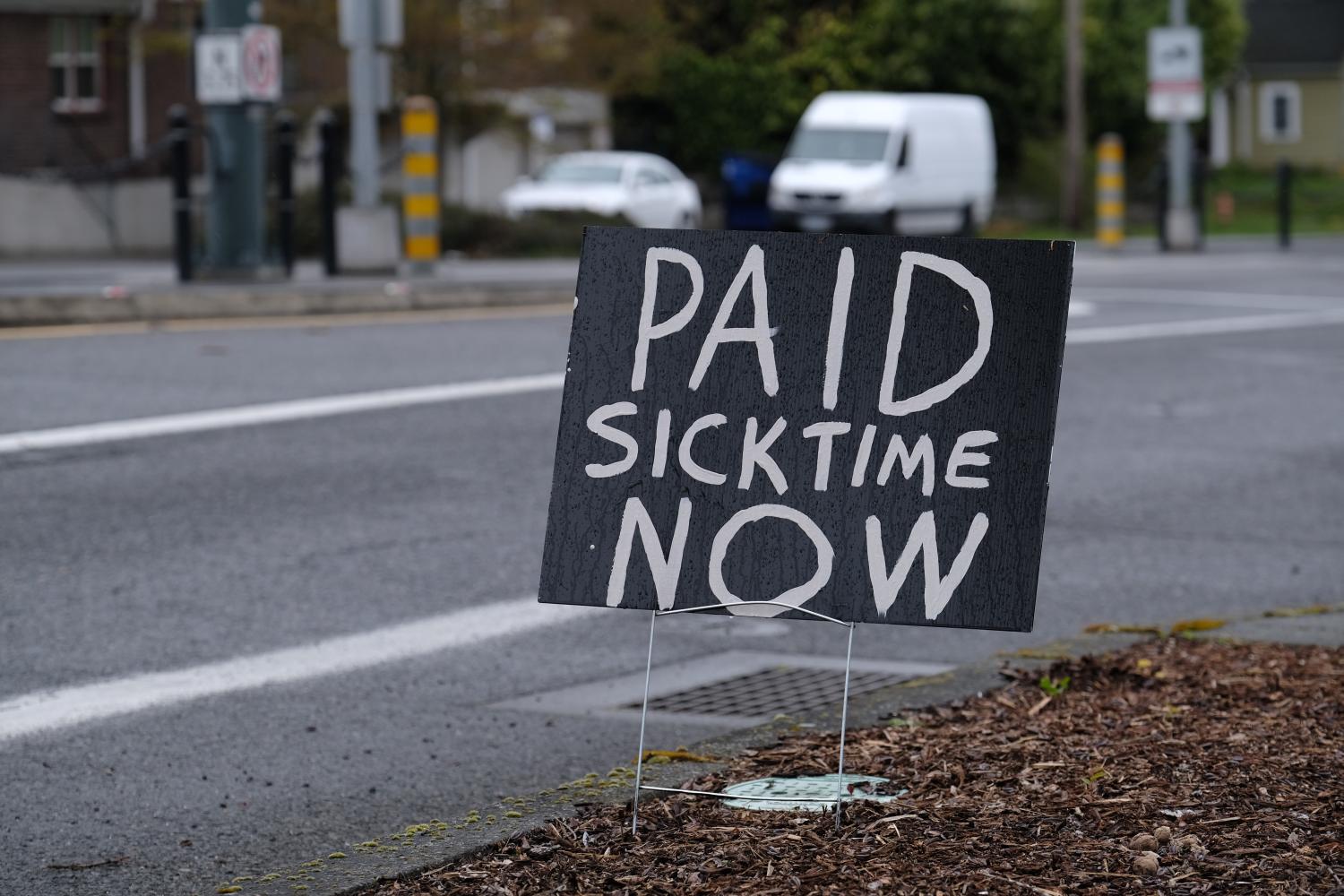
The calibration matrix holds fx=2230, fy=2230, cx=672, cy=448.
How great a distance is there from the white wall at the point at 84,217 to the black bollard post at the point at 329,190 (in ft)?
33.6

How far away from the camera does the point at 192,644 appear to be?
6.41m

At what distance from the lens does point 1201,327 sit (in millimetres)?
17891

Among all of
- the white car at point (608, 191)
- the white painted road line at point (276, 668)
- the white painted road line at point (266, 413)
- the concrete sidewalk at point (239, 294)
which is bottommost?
the white painted road line at point (276, 668)

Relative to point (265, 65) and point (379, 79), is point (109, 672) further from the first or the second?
point (379, 79)

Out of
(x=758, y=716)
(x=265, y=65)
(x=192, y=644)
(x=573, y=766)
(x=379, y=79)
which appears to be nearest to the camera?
(x=573, y=766)

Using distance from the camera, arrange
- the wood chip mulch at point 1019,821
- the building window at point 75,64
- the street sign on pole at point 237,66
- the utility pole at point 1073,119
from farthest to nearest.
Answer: the utility pole at point 1073,119 < the building window at point 75,64 < the street sign on pole at point 237,66 < the wood chip mulch at point 1019,821

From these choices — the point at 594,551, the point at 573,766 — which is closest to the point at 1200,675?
the point at 573,766

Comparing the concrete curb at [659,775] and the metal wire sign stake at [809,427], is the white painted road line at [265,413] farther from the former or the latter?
the metal wire sign stake at [809,427]

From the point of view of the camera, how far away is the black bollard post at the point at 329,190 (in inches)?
785

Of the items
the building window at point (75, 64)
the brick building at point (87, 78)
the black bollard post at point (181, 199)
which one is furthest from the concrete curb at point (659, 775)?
the building window at point (75, 64)

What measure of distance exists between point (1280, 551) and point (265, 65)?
471 inches

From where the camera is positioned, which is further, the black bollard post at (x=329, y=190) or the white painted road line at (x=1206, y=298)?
the white painted road line at (x=1206, y=298)

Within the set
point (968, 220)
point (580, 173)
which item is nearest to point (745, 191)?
point (968, 220)

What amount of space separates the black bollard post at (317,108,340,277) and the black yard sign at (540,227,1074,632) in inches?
630
